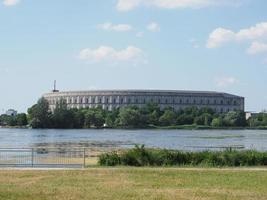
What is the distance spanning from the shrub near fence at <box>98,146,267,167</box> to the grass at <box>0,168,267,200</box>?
6268 mm

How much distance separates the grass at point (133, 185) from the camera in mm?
17484

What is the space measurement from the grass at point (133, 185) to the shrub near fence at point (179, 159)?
627 cm

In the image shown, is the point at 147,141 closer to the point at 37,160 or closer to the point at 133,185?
the point at 37,160

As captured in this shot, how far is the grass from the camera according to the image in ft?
57.4

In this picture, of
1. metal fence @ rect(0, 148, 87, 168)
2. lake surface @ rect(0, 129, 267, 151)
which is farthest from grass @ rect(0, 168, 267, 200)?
lake surface @ rect(0, 129, 267, 151)

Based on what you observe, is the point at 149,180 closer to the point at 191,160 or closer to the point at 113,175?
the point at 113,175

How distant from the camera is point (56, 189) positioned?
18906 millimetres

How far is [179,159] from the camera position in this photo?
109 ft

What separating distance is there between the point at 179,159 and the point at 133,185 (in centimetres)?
1311

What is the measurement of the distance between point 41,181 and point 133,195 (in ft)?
18.2

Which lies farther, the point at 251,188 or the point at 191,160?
the point at 191,160

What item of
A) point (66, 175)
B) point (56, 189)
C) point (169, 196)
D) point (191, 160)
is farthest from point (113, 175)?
point (191, 160)

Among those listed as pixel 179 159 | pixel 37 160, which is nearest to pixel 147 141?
pixel 37 160

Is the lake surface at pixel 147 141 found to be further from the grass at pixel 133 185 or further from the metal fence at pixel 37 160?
the grass at pixel 133 185
